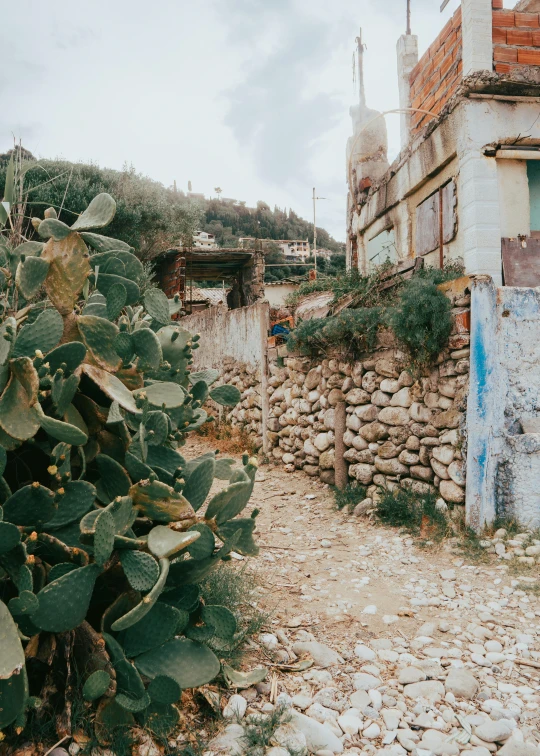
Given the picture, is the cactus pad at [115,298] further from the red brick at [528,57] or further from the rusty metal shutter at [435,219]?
the red brick at [528,57]

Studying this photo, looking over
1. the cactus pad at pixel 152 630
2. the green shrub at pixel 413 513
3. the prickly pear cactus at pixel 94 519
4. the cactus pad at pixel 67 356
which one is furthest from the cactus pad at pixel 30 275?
the green shrub at pixel 413 513

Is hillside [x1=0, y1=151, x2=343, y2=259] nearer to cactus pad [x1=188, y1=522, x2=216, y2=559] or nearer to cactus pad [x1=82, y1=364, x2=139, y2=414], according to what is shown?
cactus pad [x1=82, y1=364, x2=139, y2=414]

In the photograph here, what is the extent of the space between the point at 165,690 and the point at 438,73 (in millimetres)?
7871

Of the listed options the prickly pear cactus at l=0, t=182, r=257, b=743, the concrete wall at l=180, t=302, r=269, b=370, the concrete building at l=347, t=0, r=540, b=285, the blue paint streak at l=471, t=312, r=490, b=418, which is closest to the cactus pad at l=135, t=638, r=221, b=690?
the prickly pear cactus at l=0, t=182, r=257, b=743

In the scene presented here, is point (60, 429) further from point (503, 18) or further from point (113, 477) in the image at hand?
point (503, 18)

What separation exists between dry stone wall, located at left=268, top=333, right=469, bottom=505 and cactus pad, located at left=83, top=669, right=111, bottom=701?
3.01 m

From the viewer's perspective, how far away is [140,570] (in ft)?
5.66

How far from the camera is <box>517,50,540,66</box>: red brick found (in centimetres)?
641

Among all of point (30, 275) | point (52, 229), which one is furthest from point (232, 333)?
point (30, 275)

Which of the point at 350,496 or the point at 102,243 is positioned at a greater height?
the point at 102,243

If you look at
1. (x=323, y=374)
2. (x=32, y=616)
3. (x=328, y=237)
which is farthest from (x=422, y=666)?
(x=328, y=237)

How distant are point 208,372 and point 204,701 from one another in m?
1.45

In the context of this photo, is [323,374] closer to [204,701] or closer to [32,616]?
[204,701]

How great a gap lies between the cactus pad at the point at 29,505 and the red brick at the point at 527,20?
7236mm
